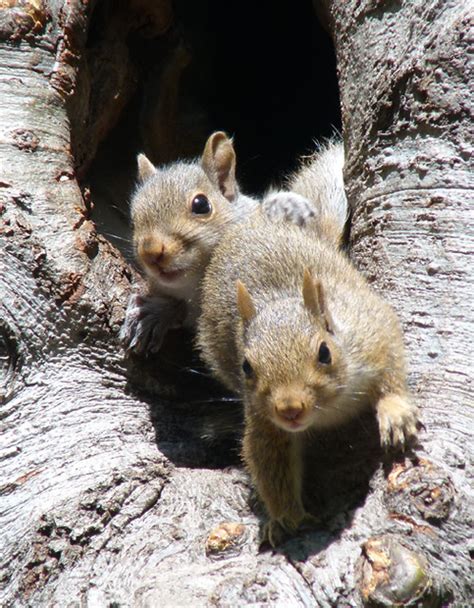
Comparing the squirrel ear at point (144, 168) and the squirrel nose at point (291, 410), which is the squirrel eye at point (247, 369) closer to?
the squirrel nose at point (291, 410)

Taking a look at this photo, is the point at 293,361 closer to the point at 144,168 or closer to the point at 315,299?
the point at 315,299

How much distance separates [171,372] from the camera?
345 centimetres

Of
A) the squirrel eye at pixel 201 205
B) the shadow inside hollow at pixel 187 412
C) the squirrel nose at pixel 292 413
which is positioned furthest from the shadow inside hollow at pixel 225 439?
the squirrel eye at pixel 201 205

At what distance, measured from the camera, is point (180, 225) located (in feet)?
11.6

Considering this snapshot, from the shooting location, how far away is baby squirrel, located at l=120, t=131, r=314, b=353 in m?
3.39

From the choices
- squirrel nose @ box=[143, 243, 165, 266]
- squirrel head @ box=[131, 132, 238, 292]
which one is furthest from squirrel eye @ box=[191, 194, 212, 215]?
squirrel nose @ box=[143, 243, 165, 266]

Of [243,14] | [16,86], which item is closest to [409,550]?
[16,86]

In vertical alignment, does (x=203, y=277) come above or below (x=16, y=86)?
below

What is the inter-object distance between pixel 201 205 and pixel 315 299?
127 cm

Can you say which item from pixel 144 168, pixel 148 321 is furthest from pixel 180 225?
pixel 144 168

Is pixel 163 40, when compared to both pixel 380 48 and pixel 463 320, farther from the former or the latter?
pixel 463 320

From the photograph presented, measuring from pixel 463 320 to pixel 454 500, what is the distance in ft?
2.14

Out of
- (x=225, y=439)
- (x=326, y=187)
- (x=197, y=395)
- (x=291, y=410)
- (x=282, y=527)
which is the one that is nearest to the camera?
(x=291, y=410)

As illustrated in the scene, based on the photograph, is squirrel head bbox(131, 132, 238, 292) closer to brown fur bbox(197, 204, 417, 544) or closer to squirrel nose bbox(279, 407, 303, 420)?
brown fur bbox(197, 204, 417, 544)
